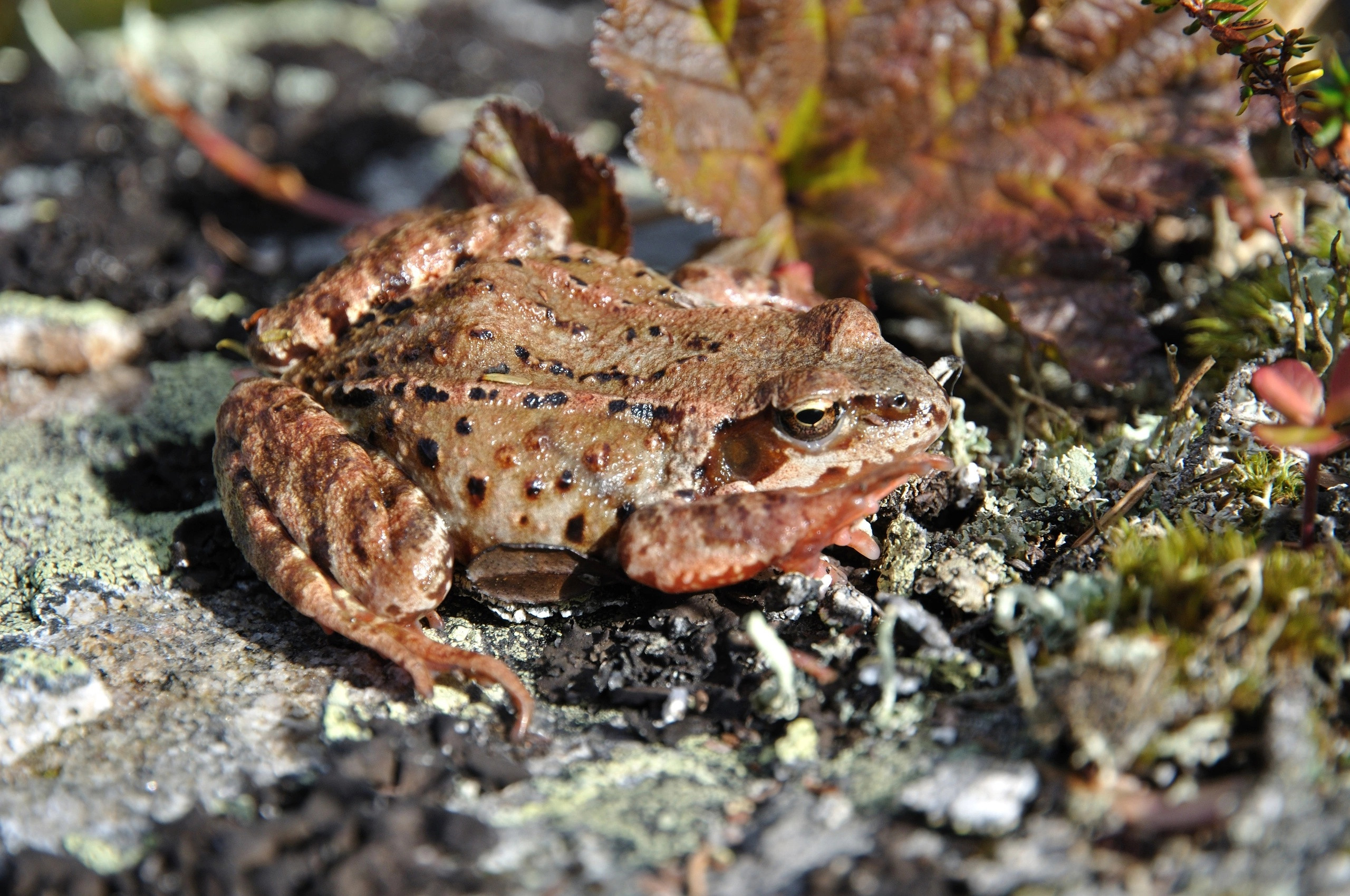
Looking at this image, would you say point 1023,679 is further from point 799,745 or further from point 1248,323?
point 1248,323

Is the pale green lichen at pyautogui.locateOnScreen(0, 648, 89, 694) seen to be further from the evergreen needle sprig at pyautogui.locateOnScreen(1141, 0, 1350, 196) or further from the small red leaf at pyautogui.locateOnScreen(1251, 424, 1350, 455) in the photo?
the evergreen needle sprig at pyautogui.locateOnScreen(1141, 0, 1350, 196)

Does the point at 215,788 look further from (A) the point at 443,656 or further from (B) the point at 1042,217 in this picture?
(B) the point at 1042,217

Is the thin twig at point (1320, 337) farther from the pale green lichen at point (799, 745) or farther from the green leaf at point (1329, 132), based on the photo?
the pale green lichen at point (799, 745)

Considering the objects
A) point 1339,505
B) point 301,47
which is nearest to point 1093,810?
point 1339,505

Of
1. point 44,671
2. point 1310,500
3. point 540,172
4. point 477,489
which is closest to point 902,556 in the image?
point 1310,500

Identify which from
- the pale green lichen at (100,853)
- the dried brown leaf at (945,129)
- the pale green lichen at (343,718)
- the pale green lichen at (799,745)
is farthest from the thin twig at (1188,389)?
the pale green lichen at (100,853)

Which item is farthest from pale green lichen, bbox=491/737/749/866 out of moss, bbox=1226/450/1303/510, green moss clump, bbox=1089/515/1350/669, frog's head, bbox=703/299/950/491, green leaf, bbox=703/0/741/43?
green leaf, bbox=703/0/741/43
